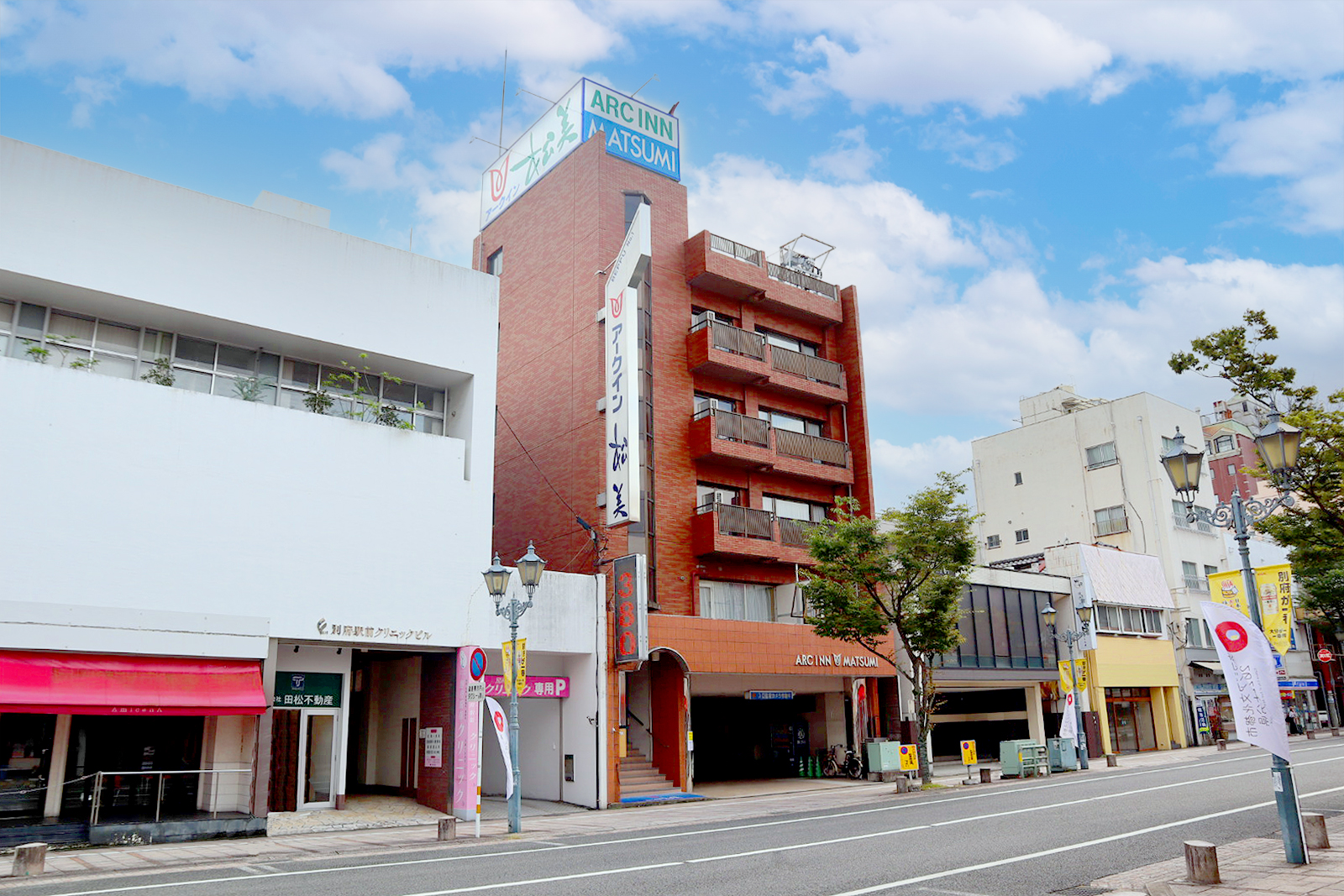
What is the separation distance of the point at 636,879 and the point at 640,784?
15493 millimetres

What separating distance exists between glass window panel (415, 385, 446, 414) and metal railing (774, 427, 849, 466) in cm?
1246

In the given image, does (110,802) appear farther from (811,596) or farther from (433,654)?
(811,596)

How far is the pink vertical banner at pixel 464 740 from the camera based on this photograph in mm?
22375

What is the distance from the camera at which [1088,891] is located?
1061 cm

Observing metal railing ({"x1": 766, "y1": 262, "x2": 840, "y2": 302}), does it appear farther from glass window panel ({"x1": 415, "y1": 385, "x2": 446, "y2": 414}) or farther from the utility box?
the utility box

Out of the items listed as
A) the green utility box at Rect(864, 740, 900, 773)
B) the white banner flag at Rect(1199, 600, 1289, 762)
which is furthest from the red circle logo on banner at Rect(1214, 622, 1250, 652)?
the green utility box at Rect(864, 740, 900, 773)

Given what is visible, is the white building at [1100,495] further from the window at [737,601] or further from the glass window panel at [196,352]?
the glass window panel at [196,352]

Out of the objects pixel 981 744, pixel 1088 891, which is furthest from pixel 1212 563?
pixel 1088 891

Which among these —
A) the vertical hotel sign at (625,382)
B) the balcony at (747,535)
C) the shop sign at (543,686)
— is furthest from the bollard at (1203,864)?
the balcony at (747,535)

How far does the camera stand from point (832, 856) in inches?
547

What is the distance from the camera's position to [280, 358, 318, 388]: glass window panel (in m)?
23.1

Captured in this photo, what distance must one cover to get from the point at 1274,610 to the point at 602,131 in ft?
84.7

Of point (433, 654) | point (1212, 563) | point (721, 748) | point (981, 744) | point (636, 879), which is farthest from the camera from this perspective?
point (1212, 563)

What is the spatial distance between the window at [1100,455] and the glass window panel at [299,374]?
1759 inches
